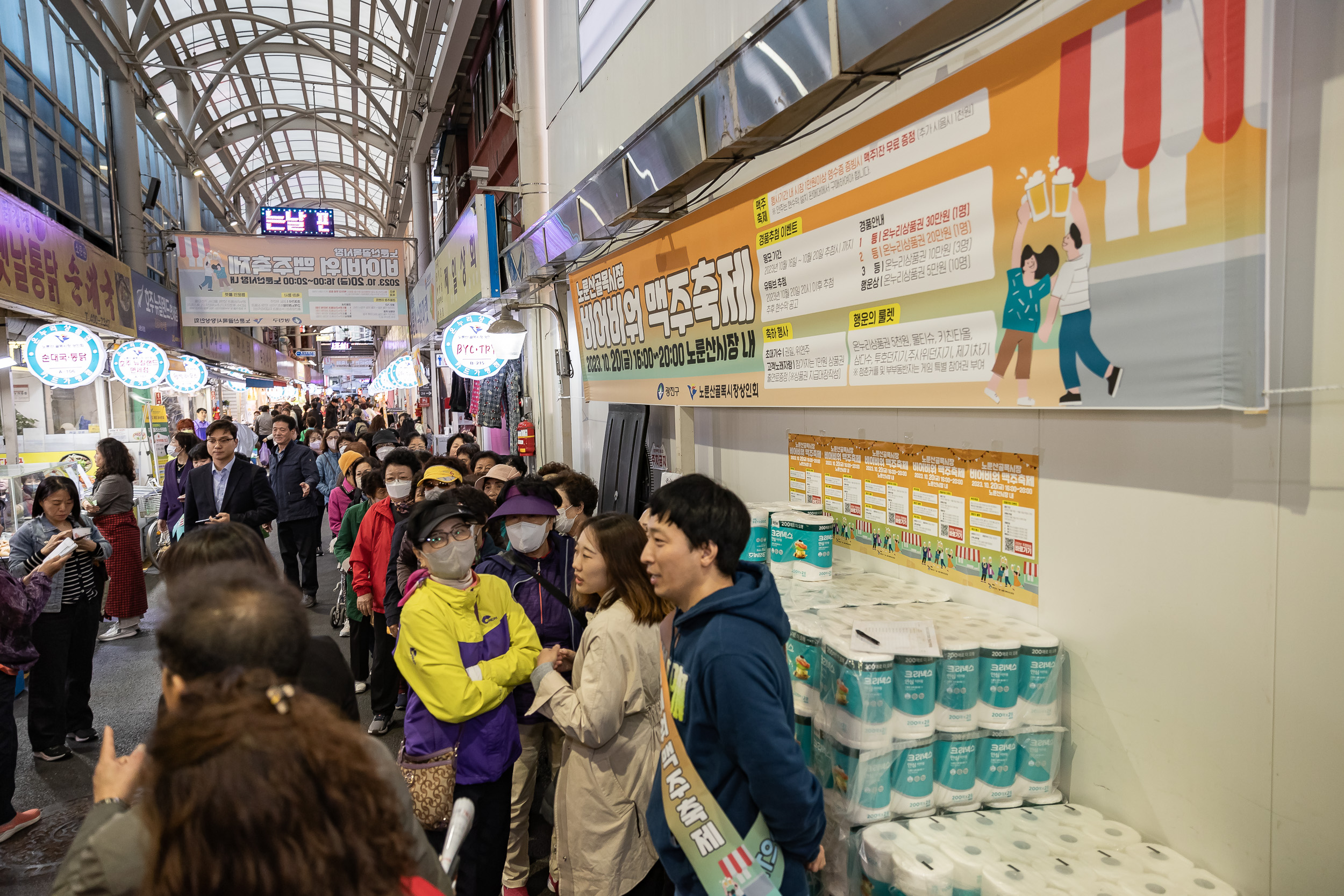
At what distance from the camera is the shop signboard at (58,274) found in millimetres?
7082

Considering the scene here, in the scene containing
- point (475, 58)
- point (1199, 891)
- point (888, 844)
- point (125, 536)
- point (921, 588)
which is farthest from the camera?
point (475, 58)

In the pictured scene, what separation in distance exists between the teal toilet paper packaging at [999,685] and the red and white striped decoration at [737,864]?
2.92ft

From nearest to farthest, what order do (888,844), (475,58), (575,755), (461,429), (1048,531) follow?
(888,844) < (1048,531) < (575,755) < (475,58) < (461,429)

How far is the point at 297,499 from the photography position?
25.5 ft

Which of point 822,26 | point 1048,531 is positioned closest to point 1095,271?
point 1048,531

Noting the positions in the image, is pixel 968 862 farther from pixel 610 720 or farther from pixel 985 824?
pixel 610 720

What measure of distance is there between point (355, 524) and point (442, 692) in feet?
11.3

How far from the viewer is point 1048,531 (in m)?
2.40

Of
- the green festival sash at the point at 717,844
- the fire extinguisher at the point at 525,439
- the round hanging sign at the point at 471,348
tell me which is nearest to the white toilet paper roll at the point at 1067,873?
the green festival sash at the point at 717,844

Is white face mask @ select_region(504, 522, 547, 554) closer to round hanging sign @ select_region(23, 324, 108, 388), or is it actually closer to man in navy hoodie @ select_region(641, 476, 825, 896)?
man in navy hoodie @ select_region(641, 476, 825, 896)

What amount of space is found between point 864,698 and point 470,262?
28.2 ft

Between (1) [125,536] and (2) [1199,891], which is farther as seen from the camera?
(1) [125,536]

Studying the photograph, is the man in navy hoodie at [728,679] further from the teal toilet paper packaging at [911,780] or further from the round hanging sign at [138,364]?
the round hanging sign at [138,364]

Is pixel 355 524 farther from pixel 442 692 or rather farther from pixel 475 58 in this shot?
pixel 475 58
